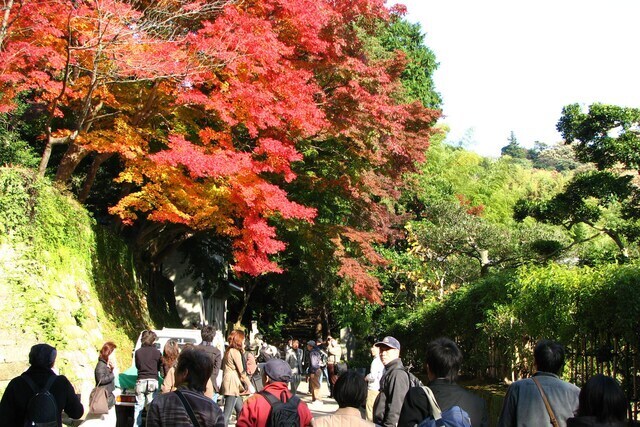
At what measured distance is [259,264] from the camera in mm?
18344

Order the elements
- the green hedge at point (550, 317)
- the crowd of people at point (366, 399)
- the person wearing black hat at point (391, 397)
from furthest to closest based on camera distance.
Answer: the green hedge at point (550, 317) → the person wearing black hat at point (391, 397) → the crowd of people at point (366, 399)

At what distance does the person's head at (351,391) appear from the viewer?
5180 mm

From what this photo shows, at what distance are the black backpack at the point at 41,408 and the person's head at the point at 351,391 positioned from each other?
218 centimetres

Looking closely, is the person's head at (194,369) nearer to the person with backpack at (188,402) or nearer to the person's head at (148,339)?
the person with backpack at (188,402)

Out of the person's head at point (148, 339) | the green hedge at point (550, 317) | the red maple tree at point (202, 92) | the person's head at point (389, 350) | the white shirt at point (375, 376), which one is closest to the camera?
the person's head at point (389, 350)

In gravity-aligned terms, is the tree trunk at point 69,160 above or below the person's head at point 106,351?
above

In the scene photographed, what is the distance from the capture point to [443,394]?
204 inches

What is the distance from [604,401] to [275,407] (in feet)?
7.53

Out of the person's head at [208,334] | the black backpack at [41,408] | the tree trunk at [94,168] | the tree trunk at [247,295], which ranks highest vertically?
the tree trunk at [94,168]

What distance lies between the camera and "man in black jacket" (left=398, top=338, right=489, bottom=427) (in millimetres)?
5109

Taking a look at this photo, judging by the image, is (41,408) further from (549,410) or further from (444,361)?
(549,410)

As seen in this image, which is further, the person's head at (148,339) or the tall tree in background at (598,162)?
the tall tree in background at (598,162)

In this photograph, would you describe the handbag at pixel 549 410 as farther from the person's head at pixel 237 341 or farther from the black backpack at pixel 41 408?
the person's head at pixel 237 341

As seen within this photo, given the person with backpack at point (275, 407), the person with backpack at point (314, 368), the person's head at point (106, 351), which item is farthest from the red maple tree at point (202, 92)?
the person with backpack at point (275, 407)
